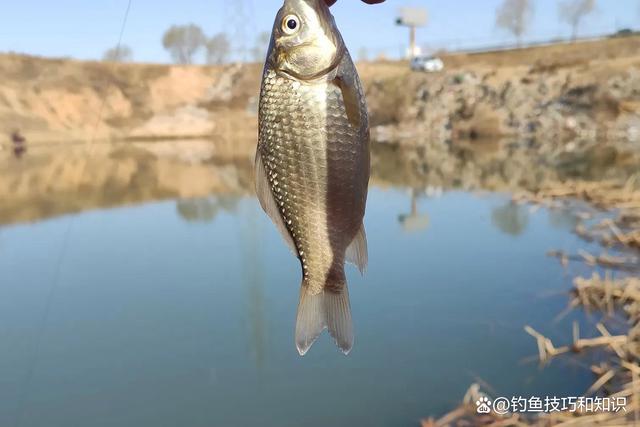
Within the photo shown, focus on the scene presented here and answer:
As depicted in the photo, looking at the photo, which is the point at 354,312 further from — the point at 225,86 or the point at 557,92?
the point at 225,86

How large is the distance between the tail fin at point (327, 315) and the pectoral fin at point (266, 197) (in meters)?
0.20

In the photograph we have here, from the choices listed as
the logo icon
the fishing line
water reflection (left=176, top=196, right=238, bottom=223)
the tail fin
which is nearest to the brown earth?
water reflection (left=176, top=196, right=238, bottom=223)

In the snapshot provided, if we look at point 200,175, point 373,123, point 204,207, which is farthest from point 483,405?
point 373,123

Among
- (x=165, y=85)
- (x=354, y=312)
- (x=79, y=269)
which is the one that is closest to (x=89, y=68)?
(x=165, y=85)

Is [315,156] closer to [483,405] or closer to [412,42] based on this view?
[483,405]

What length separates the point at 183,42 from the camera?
63.7 meters

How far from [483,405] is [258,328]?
10.7 ft

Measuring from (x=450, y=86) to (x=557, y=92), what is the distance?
23.9 ft

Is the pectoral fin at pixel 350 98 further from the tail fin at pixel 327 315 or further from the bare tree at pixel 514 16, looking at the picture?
the bare tree at pixel 514 16

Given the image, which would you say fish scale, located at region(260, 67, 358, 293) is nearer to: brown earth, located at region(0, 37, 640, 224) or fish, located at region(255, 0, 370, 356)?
fish, located at region(255, 0, 370, 356)

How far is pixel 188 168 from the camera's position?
26.2 metres

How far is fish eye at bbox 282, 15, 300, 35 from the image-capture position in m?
1.68

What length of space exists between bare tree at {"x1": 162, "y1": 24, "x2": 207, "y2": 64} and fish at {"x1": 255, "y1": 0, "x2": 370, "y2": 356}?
205ft

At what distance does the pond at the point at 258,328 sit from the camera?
19.5ft
